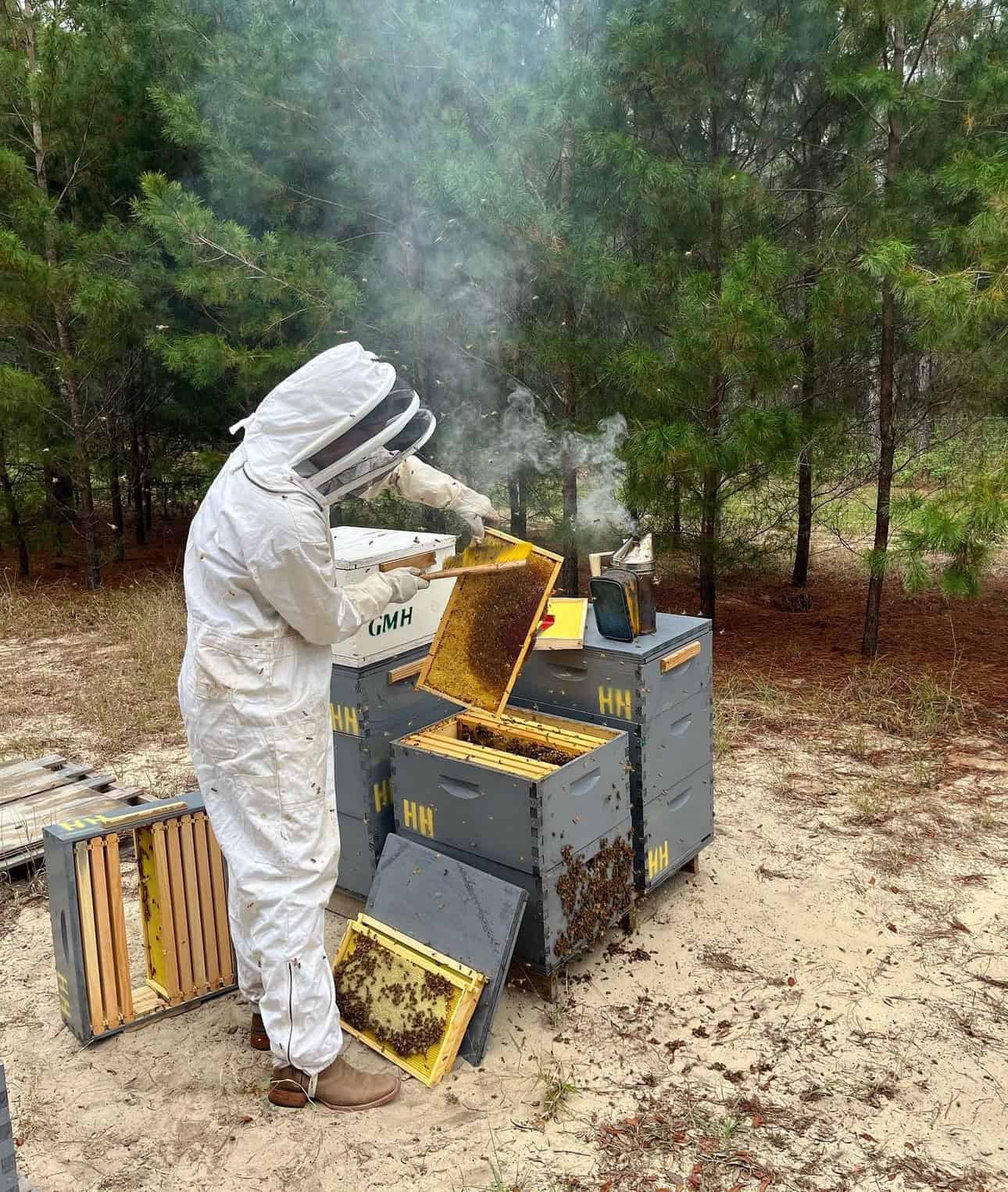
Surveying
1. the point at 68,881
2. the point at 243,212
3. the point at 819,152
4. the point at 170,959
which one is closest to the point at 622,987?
the point at 170,959

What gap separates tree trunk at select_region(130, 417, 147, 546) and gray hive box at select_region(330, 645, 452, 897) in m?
6.91

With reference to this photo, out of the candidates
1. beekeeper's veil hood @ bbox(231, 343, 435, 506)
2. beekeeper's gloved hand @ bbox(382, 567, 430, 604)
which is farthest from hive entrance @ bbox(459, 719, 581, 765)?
beekeeper's veil hood @ bbox(231, 343, 435, 506)

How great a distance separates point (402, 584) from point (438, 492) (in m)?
0.34

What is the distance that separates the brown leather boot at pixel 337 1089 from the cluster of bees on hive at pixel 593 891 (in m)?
0.59

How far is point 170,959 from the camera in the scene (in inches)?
107

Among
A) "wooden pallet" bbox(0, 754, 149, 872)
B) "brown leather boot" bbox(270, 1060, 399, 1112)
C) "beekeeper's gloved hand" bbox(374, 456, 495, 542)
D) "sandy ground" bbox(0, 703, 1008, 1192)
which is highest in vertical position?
"beekeeper's gloved hand" bbox(374, 456, 495, 542)

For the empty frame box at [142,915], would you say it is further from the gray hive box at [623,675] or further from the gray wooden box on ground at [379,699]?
the gray hive box at [623,675]

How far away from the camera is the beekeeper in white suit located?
2.19 meters

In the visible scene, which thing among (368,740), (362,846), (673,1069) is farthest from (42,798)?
(673,1069)

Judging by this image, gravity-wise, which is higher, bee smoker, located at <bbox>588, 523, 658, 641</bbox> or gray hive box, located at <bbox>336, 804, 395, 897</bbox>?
bee smoker, located at <bbox>588, 523, 658, 641</bbox>

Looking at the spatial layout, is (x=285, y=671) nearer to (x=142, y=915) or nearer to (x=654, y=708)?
(x=142, y=915)

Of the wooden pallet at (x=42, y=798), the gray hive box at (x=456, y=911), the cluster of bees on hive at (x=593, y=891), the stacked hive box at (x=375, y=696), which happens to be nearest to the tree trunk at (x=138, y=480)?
the wooden pallet at (x=42, y=798)

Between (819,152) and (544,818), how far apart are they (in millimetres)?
5099

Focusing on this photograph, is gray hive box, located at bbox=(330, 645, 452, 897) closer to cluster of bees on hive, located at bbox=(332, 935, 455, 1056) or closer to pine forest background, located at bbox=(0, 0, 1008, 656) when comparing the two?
cluster of bees on hive, located at bbox=(332, 935, 455, 1056)
